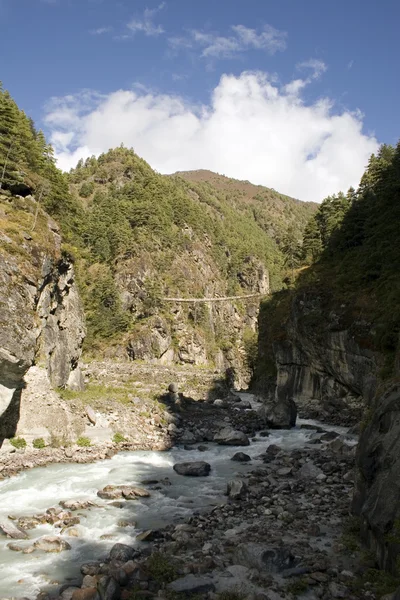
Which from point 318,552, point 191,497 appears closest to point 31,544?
point 191,497

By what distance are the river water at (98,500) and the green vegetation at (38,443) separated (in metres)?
2.29

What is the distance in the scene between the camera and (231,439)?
1268 inches

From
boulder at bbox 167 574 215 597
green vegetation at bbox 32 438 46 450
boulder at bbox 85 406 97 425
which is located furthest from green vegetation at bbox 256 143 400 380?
boulder at bbox 85 406 97 425

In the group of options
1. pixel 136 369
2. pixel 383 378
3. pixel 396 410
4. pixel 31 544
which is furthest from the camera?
pixel 136 369

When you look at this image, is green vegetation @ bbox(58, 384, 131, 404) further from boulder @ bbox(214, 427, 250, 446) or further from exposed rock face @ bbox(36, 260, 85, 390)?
boulder @ bbox(214, 427, 250, 446)

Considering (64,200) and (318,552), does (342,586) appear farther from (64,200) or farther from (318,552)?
(64,200)

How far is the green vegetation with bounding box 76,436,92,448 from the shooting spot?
2866cm

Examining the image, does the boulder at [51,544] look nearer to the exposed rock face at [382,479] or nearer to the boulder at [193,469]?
the boulder at [193,469]

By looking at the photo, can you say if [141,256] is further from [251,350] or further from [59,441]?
[59,441]

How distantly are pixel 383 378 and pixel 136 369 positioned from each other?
51824 millimetres

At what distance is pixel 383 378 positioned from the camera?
1981 cm

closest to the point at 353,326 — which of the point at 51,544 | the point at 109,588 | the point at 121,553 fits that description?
the point at 121,553

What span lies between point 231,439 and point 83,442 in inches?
451

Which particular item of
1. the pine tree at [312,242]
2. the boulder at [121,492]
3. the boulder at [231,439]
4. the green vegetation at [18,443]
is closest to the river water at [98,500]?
the boulder at [121,492]
